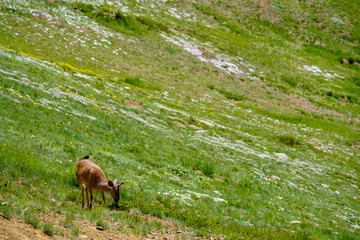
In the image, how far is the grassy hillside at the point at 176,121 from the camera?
42.9 ft

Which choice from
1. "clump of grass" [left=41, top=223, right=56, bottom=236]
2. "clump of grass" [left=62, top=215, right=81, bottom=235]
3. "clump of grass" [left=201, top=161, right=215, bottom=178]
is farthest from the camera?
"clump of grass" [left=201, top=161, right=215, bottom=178]

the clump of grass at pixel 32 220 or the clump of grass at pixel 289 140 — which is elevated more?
the clump of grass at pixel 32 220

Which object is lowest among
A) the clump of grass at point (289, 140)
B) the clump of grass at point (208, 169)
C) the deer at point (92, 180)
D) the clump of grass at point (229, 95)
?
the clump of grass at point (229, 95)

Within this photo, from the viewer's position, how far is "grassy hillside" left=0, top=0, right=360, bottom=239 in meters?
13.1

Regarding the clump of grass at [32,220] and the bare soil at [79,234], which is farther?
the clump of grass at [32,220]

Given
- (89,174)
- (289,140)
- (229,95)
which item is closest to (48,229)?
(89,174)

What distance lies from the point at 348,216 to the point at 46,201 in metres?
20.4

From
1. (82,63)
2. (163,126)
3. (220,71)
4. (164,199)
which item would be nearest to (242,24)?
(220,71)

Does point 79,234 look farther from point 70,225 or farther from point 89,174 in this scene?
point 89,174

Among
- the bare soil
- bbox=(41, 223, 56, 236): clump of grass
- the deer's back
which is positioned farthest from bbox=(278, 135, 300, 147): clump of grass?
bbox=(41, 223, 56, 236): clump of grass

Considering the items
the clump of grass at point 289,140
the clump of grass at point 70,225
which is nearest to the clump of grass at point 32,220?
the clump of grass at point 70,225

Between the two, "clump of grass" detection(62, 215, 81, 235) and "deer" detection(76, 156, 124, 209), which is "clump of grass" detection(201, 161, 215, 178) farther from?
"clump of grass" detection(62, 215, 81, 235)

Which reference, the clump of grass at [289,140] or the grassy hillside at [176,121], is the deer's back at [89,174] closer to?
the grassy hillside at [176,121]

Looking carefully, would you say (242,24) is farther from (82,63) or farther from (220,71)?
(82,63)
